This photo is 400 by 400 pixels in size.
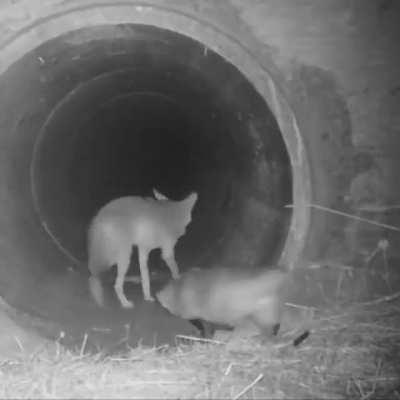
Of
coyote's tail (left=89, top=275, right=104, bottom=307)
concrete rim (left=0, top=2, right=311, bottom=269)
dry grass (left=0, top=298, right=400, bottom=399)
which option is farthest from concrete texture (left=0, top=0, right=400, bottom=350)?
coyote's tail (left=89, top=275, right=104, bottom=307)

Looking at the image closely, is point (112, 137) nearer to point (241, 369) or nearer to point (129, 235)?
point (129, 235)

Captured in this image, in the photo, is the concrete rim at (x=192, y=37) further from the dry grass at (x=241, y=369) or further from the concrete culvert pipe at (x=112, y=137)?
the dry grass at (x=241, y=369)

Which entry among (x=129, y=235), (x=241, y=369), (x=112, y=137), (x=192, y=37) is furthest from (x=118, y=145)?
(x=241, y=369)

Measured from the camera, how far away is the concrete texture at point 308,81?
3625 millimetres

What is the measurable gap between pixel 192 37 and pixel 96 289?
5.63ft

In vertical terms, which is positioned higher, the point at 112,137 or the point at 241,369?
the point at 112,137

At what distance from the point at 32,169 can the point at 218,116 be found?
1.16m

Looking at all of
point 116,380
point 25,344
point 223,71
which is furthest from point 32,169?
point 116,380

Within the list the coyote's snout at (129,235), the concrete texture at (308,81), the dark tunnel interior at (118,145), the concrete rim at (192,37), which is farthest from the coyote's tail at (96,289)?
the concrete rim at (192,37)

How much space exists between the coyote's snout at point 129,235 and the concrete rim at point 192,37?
1022 millimetres

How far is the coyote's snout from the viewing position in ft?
14.6

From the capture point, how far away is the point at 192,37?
3.63 metres

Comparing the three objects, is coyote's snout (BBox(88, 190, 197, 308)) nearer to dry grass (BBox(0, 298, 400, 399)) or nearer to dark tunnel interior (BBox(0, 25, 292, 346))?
dark tunnel interior (BBox(0, 25, 292, 346))

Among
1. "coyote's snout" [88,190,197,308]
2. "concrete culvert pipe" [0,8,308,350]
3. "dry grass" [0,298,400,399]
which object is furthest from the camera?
"coyote's snout" [88,190,197,308]
